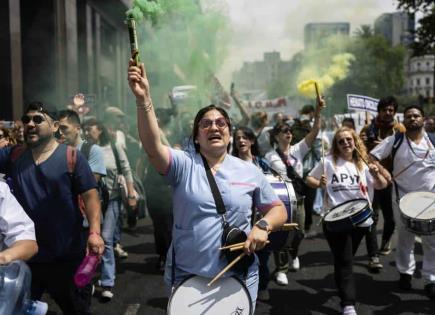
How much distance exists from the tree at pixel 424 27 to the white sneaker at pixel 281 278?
70.6 ft

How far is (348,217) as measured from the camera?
16.5ft

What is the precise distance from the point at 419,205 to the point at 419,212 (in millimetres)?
142

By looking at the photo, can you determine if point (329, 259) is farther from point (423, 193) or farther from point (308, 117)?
point (308, 117)

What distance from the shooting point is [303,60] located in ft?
43.6

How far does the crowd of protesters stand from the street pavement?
0.14m

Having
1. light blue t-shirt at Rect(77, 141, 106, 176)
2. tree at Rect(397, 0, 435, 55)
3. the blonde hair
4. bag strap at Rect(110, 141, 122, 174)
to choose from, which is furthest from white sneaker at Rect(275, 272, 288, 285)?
tree at Rect(397, 0, 435, 55)

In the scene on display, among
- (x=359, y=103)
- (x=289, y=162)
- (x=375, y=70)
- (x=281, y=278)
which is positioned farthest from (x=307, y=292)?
(x=375, y=70)

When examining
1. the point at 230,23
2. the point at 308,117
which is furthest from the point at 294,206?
the point at 230,23

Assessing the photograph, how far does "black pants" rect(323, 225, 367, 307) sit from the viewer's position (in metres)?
5.07

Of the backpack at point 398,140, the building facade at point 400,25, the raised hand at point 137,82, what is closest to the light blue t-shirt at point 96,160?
the raised hand at point 137,82

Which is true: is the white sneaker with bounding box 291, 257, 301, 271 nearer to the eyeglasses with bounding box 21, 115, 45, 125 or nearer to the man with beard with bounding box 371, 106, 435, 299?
the man with beard with bounding box 371, 106, 435, 299

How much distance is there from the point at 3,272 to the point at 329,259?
17.9 feet

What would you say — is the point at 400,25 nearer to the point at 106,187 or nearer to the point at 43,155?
the point at 106,187

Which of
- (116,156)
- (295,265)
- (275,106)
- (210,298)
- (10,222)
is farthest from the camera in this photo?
(275,106)
